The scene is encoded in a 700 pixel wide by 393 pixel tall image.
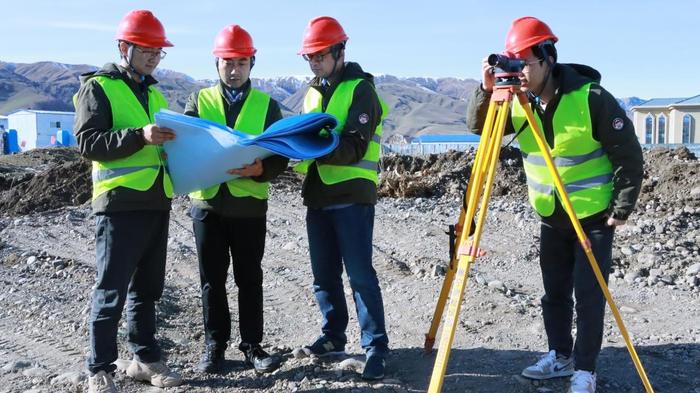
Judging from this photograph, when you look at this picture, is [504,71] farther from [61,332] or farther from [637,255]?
[637,255]

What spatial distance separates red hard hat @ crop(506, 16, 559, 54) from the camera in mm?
3672

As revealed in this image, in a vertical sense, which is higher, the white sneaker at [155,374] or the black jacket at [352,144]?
the black jacket at [352,144]

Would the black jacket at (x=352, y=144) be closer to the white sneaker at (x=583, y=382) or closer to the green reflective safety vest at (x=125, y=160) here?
the green reflective safety vest at (x=125, y=160)

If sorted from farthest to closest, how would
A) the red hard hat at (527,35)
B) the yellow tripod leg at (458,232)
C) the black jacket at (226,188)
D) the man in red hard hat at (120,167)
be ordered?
the black jacket at (226,188) < the man in red hard hat at (120,167) < the red hard hat at (527,35) < the yellow tripod leg at (458,232)

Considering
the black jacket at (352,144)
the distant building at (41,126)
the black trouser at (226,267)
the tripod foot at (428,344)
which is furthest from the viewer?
the distant building at (41,126)

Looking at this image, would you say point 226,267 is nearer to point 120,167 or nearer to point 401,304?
point 120,167

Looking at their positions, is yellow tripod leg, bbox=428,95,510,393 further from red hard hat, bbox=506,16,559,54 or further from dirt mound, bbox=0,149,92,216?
dirt mound, bbox=0,149,92,216

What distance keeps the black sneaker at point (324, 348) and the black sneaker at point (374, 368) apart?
1.47 ft

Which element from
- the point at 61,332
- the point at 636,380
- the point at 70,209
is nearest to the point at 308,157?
the point at 636,380

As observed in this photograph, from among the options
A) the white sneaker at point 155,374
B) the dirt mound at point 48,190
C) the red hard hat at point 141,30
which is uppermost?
the red hard hat at point 141,30

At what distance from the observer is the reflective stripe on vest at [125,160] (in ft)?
12.7

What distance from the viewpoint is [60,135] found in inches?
1772

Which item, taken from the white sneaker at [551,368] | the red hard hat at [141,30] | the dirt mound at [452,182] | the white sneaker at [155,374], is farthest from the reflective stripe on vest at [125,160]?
the dirt mound at [452,182]

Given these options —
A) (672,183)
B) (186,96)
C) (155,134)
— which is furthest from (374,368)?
(186,96)
